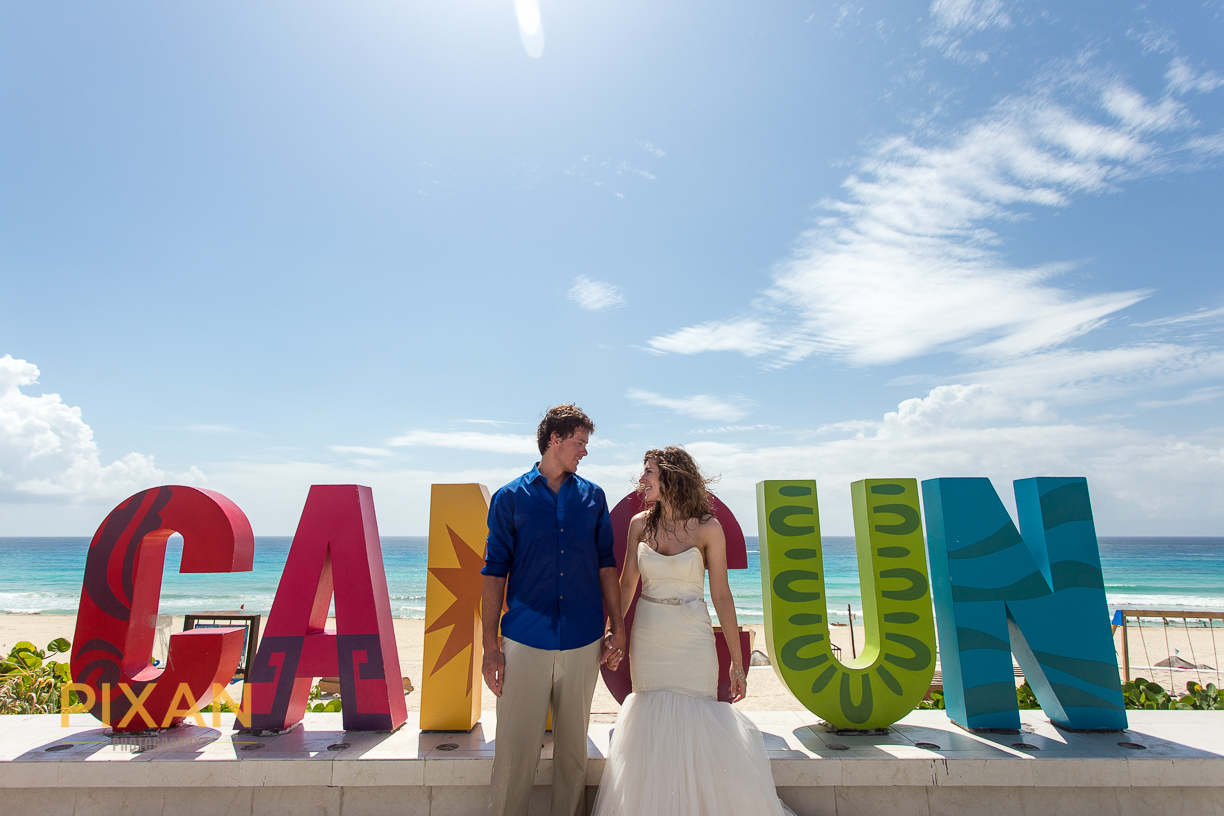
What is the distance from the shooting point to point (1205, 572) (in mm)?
48344

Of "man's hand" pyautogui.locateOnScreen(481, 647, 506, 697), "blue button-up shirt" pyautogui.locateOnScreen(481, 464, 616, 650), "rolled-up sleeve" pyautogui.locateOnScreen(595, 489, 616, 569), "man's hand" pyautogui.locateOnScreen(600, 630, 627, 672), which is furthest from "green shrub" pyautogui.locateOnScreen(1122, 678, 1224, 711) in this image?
"man's hand" pyautogui.locateOnScreen(481, 647, 506, 697)

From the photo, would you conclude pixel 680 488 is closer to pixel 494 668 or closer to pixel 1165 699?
pixel 494 668

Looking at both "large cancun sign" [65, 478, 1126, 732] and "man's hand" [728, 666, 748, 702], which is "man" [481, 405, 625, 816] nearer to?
"man's hand" [728, 666, 748, 702]

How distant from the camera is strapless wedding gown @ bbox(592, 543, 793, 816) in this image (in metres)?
3.07

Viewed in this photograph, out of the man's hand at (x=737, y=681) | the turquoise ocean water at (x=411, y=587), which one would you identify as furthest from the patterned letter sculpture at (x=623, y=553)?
the turquoise ocean water at (x=411, y=587)

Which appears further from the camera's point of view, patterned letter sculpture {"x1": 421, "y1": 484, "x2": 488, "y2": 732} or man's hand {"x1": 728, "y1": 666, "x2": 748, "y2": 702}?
patterned letter sculpture {"x1": 421, "y1": 484, "x2": 488, "y2": 732}

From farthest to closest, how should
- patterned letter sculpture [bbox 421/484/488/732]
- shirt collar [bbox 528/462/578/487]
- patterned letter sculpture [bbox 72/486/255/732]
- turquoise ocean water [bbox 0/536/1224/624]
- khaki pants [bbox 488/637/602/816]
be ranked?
1. turquoise ocean water [bbox 0/536/1224/624]
2. patterned letter sculpture [bbox 421/484/488/732]
3. patterned letter sculpture [bbox 72/486/255/732]
4. shirt collar [bbox 528/462/578/487]
5. khaki pants [bbox 488/637/602/816]

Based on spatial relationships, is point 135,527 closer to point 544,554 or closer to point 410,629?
point 544,554

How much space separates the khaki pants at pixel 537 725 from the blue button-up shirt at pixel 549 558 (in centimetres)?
11

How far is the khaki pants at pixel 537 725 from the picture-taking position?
329cm

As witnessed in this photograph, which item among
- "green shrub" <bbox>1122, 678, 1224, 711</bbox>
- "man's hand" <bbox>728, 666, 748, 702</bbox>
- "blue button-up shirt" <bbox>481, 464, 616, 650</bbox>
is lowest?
"green shrub" <bbox>1122, 678, 1224, 711</bbox>

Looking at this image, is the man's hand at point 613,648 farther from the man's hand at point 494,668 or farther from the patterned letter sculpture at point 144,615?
the patterned letter sculpture at point 144,615

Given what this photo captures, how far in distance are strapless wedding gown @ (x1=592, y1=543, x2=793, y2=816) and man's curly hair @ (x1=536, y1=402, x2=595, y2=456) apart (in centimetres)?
87

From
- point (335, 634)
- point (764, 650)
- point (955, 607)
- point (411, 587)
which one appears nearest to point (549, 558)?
point (335, 634)
